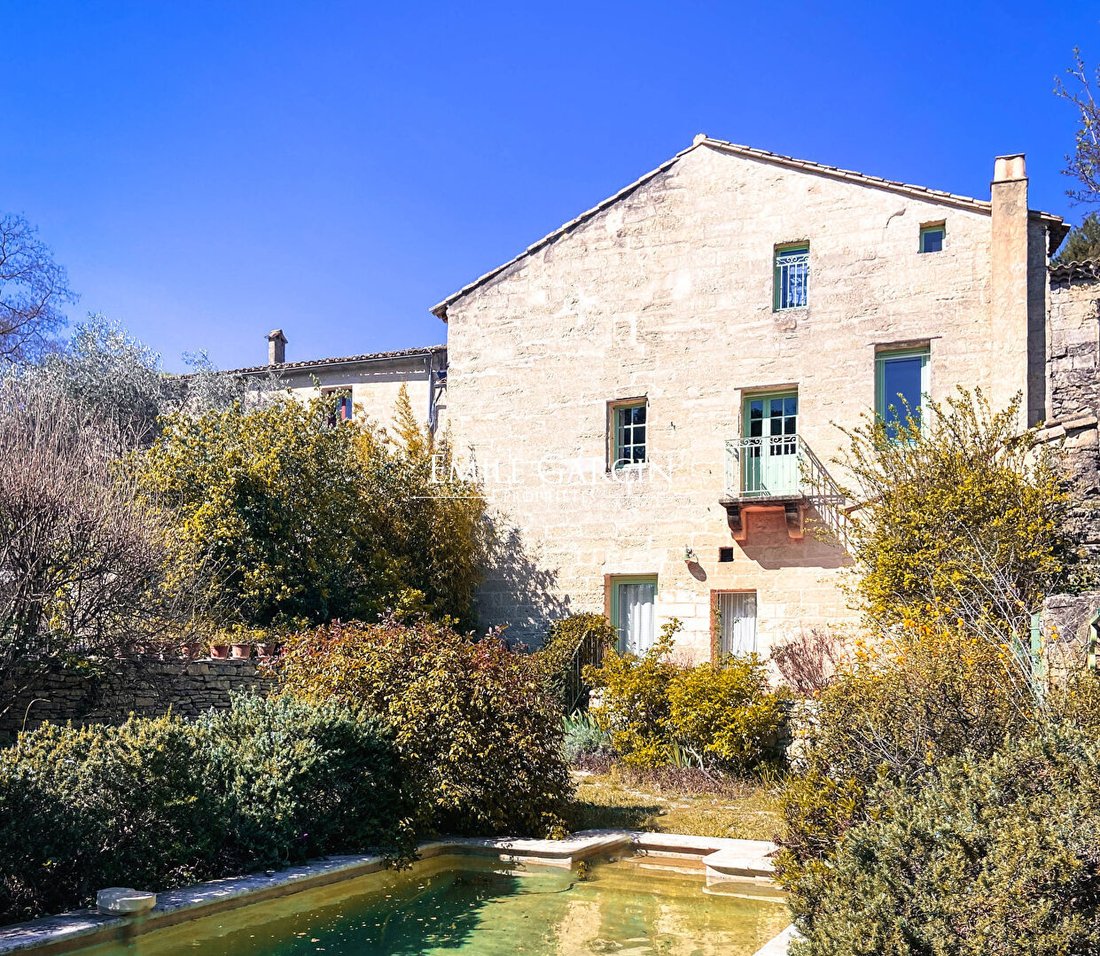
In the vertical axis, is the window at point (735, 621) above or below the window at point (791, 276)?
below

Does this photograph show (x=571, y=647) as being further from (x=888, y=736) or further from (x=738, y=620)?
(x=888, y=736)

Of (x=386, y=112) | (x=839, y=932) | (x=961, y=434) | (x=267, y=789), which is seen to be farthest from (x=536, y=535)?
(x=839, y=932)

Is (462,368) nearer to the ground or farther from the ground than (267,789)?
farther from the ground

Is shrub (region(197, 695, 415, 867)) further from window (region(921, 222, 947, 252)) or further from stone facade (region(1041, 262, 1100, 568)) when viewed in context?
window (region(921, 222, 947, 252))

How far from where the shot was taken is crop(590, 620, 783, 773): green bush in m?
13.1

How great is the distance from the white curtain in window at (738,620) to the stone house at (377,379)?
23.5 ft

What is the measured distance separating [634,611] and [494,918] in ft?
34.6

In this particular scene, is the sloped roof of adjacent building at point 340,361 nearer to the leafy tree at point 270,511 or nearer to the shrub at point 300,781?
the leafy tree at point 270,511

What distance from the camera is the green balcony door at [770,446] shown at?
651 inches

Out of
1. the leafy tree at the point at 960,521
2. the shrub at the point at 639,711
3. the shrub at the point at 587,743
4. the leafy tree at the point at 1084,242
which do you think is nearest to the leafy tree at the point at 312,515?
the shrub at the point at 587,743

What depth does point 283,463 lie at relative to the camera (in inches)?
635

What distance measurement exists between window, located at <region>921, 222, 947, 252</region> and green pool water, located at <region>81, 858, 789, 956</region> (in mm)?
11257

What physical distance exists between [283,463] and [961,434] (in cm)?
1042

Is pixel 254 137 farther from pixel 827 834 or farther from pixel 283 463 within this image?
pixel 827 834
